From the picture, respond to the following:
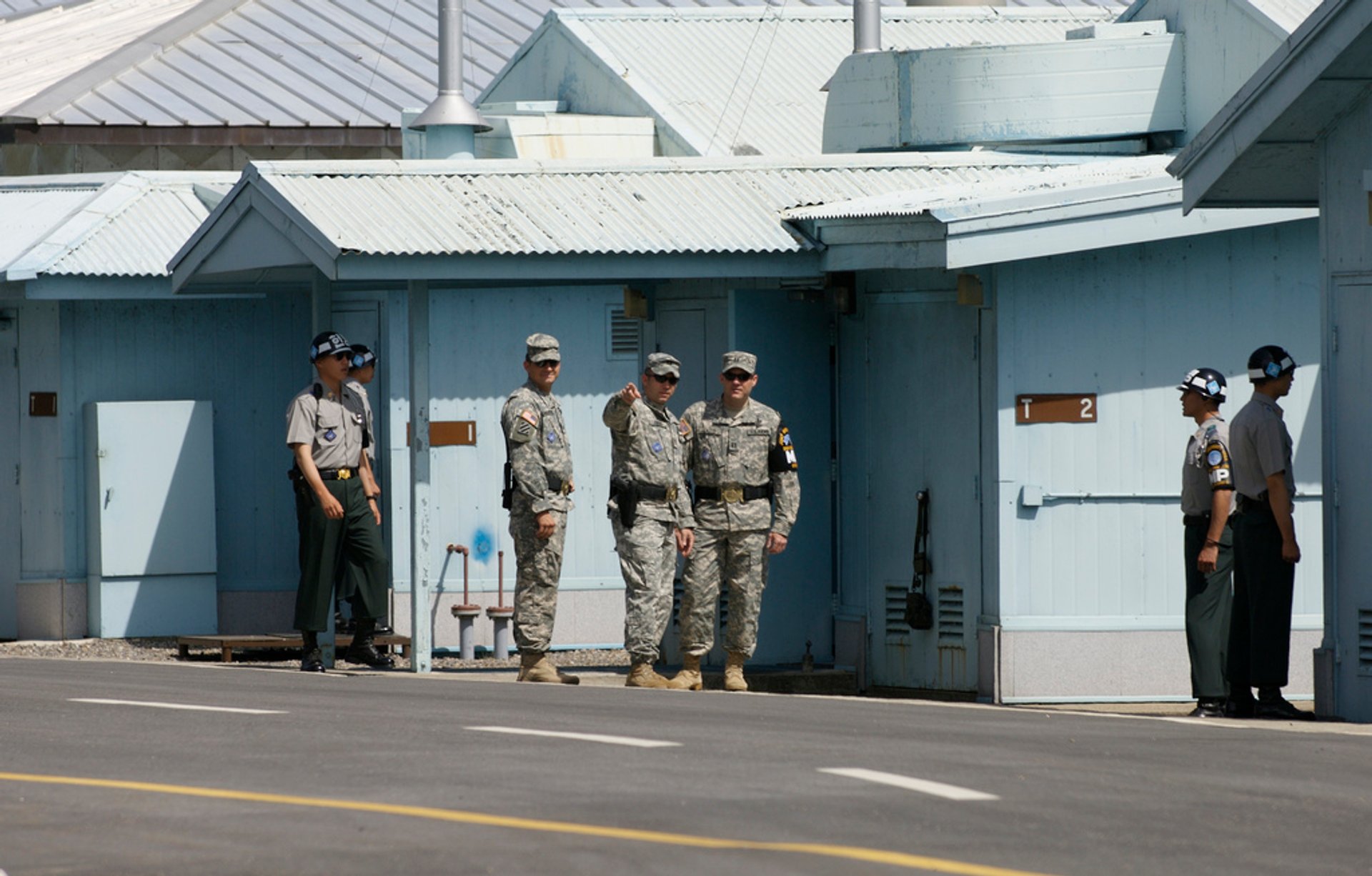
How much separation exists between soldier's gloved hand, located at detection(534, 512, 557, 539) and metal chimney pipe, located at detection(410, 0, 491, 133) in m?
5.73

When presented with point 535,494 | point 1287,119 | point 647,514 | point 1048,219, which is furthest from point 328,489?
point 1287,119

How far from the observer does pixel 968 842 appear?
646 cm

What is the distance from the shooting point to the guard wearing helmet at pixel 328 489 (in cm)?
1326

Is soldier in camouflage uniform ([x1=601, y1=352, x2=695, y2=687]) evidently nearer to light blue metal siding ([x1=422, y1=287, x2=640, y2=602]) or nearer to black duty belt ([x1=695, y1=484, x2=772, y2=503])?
black duty belt ([x1=695, y1=484, x2=772, y2=503])

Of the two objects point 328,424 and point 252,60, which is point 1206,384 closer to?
point 328,424

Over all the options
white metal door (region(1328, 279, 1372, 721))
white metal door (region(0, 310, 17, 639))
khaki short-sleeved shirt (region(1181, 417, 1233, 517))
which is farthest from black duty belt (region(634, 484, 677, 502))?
white metal door (region(0, 310, 17, 639))

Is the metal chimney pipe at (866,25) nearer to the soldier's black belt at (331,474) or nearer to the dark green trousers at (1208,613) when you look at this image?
the soldier's black belt at (331,474)

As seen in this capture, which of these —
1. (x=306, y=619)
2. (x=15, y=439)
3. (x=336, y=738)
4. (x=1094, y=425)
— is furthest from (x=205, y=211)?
(x=336, y=738)

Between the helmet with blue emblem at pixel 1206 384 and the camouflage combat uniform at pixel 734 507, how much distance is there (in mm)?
2311

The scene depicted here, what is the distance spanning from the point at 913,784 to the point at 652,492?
4.97 meters

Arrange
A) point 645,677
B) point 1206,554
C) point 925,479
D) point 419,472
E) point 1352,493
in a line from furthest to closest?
point 925,479, point 419,472, point 645,677, point 1206,554, point 1352,493

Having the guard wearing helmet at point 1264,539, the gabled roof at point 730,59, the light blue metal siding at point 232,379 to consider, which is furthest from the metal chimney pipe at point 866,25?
the guard wearing helmet at point 1264,539

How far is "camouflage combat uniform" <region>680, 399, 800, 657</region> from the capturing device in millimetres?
12680

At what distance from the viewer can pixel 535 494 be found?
39.9 ft
